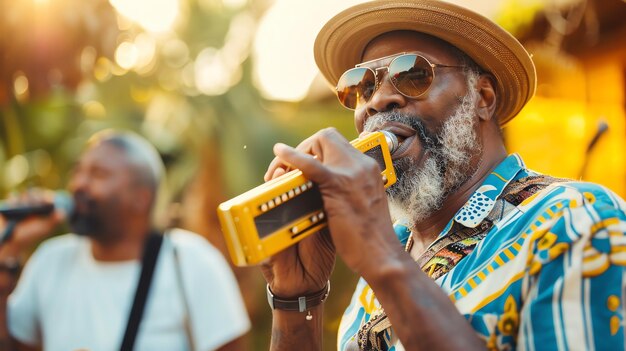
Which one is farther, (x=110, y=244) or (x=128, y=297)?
(x=110, y=244)

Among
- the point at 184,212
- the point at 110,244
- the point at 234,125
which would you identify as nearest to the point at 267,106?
the point at 234,125

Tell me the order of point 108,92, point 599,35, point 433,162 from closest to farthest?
point 433,162 → point 599,35 → point 108,92

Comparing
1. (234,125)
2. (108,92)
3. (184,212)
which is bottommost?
(184,212)

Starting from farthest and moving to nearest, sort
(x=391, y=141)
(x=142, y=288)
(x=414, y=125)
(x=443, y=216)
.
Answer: (x=142, y=288), (x=443, y=216), (x=414, y=125), (x=391, y=141)

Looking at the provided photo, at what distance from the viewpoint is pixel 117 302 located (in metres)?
3.71

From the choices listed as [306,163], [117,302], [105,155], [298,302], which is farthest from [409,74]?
[105,155]

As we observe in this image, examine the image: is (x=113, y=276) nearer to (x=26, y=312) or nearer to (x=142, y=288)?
(x=142, y=288)

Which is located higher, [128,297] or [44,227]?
[44,227]

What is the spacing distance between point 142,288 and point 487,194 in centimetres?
245

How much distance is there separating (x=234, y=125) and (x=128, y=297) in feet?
31.3

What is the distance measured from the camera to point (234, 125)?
13.1 m

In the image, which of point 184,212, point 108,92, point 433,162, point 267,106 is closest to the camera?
point 433,162

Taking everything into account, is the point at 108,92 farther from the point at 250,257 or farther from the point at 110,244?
the point at 250,257

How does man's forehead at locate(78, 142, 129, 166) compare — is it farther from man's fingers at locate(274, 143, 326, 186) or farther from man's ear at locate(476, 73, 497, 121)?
man's fingers at locate(274, 143, 326, 186)
